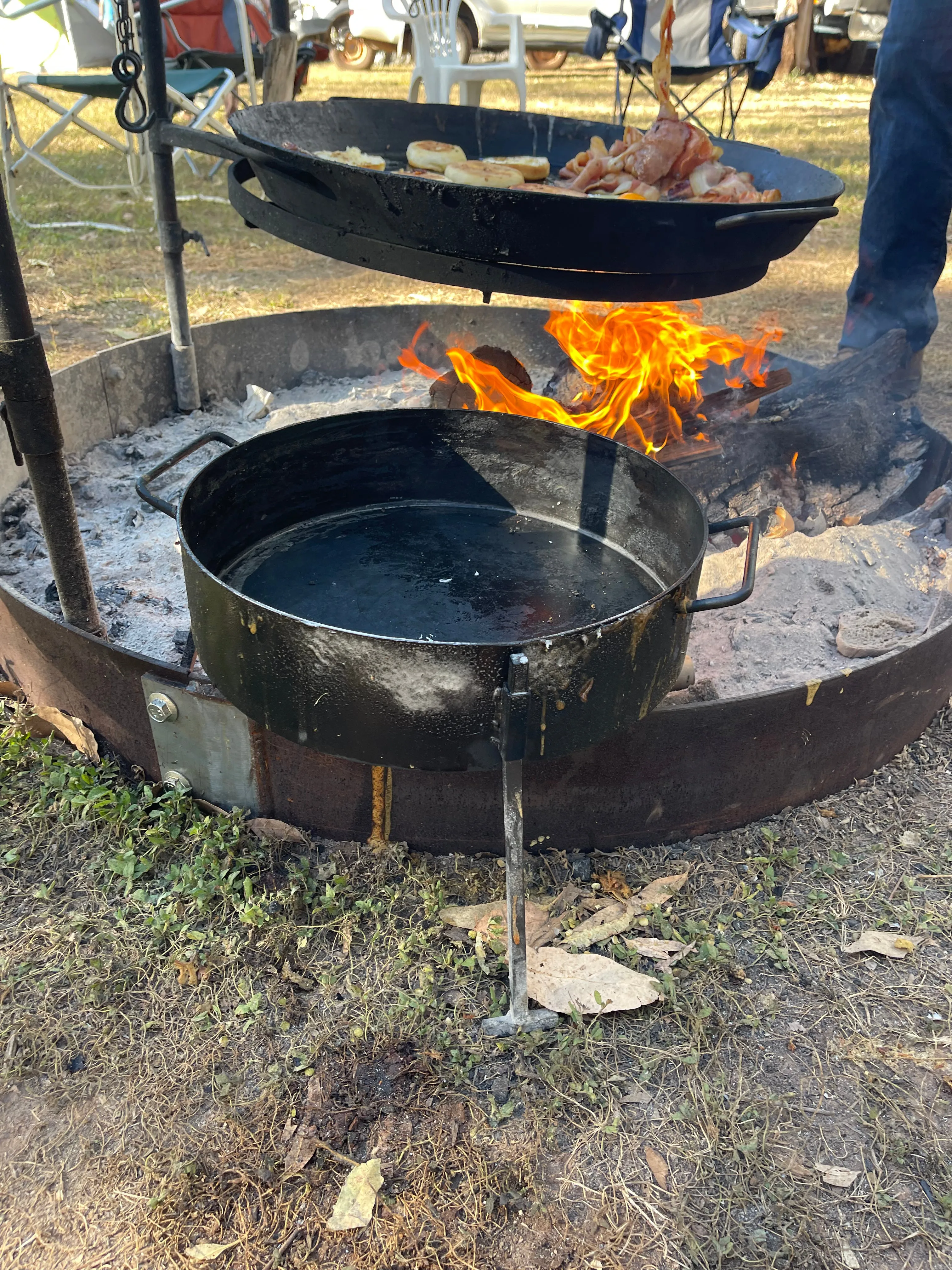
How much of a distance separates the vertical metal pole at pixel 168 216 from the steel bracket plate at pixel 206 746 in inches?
86.8

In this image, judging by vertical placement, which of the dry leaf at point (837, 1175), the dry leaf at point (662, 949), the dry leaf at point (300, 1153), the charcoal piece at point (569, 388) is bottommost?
the dry leaf at point (837, 1175)

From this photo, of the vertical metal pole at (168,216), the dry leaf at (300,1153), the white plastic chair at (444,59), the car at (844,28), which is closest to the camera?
the dry leaf at (300,1153)

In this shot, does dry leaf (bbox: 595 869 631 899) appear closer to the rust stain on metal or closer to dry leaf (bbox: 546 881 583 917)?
dry leaf (bbox: 546 881 583 917)

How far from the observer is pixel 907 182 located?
430cm

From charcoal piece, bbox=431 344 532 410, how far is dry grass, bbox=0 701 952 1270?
1.90 meters

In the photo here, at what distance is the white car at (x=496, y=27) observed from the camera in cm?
1476

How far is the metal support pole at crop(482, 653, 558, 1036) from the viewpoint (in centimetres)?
165

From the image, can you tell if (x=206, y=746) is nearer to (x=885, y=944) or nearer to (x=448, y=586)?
(x=448, y=586)

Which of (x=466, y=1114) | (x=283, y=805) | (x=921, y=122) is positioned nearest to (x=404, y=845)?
(x=283, y=805)

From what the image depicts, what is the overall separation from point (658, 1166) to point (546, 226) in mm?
1931

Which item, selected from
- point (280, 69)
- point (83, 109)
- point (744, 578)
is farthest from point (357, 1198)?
point (83, 109)

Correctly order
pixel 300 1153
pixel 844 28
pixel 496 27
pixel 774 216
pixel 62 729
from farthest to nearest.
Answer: pixel 496 27
pixel 844 28
pixel 62 729
pixel 774 216
pixel 300 1153

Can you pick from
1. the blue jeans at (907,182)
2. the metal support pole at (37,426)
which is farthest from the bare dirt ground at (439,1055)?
the blue jeans at (907,182)

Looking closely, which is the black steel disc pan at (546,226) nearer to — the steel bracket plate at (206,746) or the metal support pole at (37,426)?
the metal support pole at (37,426)
